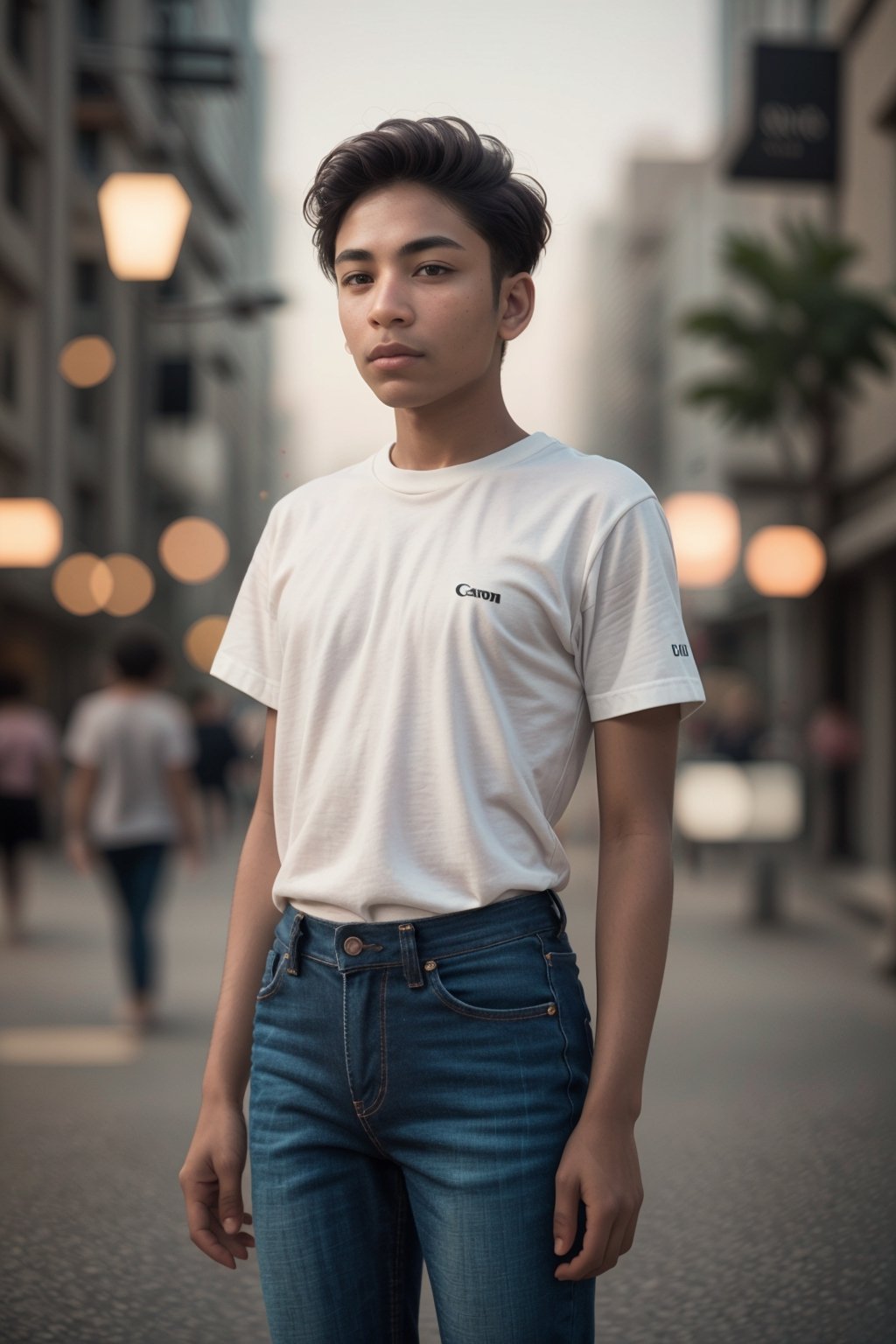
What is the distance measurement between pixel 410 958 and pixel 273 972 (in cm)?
22

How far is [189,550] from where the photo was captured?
34312 millimetres

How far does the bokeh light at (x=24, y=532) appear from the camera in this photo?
18766mm

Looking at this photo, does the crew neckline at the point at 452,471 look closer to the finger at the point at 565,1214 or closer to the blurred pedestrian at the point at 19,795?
the finger at the point at 565,1214

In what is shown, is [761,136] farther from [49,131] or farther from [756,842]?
[49,131]

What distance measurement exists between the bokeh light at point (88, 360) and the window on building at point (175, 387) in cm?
152

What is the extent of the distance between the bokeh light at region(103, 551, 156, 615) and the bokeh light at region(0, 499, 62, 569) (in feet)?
29.7

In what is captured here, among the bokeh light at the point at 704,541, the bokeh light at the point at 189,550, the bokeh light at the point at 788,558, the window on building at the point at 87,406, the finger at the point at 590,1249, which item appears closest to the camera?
the finger at the point at 590,1249

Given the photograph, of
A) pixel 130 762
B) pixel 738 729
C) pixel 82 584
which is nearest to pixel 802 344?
pixel 738 729

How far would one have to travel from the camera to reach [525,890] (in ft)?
5.96

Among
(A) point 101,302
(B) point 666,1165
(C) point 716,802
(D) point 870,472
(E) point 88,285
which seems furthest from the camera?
(E) point 88,285

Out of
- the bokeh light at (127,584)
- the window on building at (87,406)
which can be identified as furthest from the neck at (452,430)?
the window on building at (87,406)

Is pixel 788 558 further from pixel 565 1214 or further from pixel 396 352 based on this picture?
pixel 565 1214

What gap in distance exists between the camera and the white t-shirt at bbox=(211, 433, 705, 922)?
1788 millimetres

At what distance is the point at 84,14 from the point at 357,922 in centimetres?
2869
